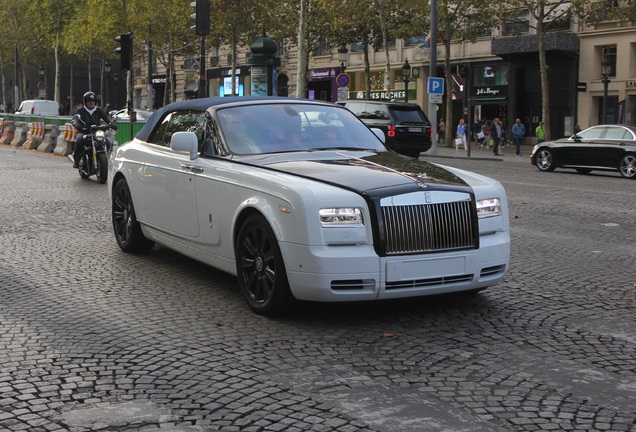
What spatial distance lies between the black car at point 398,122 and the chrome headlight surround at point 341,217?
21524 millimetres

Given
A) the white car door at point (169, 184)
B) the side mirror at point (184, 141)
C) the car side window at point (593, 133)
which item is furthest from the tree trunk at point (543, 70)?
the side mirror at point (184, 141)

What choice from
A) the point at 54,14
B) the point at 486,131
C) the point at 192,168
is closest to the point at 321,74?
the point at 486,131

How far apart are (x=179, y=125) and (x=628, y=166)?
18405 millimetres

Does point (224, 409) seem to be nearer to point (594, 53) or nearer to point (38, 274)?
point (38, 274)

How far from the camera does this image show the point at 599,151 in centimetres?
2459

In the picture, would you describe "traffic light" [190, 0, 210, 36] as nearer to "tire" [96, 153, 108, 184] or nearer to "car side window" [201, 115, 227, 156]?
"tire" [96, 153, 108, 184]

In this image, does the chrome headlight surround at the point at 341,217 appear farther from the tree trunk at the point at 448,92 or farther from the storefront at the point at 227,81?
the storefront at the point at 227,81

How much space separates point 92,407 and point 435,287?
8.48 ft

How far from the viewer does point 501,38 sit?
48656 mm

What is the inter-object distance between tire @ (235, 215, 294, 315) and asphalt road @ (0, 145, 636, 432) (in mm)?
126

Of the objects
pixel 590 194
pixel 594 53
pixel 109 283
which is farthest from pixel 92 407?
pixel 594 53

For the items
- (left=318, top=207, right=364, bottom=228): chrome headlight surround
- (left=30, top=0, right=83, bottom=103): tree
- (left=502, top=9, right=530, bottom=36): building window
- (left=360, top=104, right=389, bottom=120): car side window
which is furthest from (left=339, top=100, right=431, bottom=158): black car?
(left=30, top=0, right=83, bottom=103): tree

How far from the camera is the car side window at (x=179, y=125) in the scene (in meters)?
7.78

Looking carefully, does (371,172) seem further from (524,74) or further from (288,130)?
(524,74)
